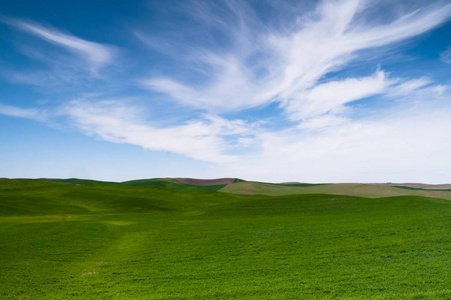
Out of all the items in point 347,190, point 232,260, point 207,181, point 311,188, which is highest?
point 207,181

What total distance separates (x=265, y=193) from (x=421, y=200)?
1879 inches

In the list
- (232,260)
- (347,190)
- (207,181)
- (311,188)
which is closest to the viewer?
(232,260)

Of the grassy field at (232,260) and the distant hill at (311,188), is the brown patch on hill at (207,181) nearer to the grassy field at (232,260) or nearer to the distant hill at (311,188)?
the distant hill at (311,188)

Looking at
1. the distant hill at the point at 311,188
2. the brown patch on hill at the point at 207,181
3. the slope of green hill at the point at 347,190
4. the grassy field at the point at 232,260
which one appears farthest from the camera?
the brown patch on hill at the point at 207,181

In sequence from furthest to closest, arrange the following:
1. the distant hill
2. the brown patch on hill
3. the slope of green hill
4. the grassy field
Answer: the brown patch on hill
the distant hill
the slope of green hill
the grassy field

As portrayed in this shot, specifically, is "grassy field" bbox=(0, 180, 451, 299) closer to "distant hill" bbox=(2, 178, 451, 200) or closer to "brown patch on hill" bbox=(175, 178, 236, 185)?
"distant hill" bbox=(2, 178, 451, 200)

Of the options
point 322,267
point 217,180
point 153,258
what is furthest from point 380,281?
point 217,180

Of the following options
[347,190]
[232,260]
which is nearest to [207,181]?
[347,190]

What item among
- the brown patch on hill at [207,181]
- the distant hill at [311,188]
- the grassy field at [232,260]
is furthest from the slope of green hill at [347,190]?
the grassy field at [232,260]

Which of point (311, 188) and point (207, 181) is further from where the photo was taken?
point (207, 181)

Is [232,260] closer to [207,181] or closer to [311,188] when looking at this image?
[311,188]

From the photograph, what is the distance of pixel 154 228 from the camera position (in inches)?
1639

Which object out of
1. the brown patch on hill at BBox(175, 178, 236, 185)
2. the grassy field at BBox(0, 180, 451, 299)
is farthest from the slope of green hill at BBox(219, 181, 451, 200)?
the grassy field at BBox(0, 180, 451, 299)

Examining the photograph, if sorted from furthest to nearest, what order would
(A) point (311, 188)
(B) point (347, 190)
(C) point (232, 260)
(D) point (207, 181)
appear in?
(D) point (207, 181)
(A) point (311, 188)
(B) point (347, 190)
(C) point (232, 260)
